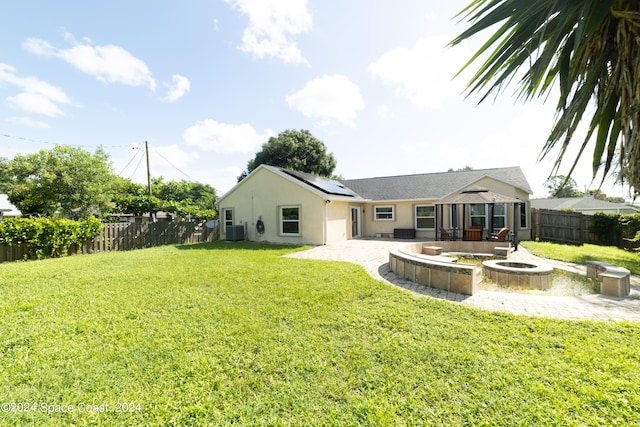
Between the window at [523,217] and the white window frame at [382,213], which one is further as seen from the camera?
the white window frame at [382,213]

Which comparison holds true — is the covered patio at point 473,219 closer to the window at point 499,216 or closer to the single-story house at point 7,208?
the window at point 499,216

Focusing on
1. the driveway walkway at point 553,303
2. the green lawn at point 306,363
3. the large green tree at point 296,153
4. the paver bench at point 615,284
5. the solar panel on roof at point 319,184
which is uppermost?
the large green tree at point 296,153

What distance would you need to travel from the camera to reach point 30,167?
64.1 ft

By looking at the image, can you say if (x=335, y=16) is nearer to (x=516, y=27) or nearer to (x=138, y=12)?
(x=138, y=12)

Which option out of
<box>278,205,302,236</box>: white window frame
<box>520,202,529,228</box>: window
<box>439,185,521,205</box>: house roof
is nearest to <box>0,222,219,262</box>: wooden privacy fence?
<box>278,205,302,236</box>: white window frame

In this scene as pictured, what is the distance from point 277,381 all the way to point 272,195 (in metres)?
12.7

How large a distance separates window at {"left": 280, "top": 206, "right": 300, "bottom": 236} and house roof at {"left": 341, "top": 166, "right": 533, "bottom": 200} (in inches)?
266

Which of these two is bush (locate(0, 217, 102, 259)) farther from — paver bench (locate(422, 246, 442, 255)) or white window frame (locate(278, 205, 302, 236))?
paver bench (locate(422, 246, 442, 255))

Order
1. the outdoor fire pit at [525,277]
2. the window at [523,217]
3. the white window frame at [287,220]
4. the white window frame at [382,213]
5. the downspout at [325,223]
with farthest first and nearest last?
the white window frame at [382,213]
the window at [523,217]
the white window frame at [287,220]
the downspout at [325,223]
the outdoor fire pit at [525,277]

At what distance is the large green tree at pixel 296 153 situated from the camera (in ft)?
97.2

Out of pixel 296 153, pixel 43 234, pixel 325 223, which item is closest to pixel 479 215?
pixel 325 223

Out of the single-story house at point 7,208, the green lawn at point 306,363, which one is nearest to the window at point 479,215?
the green lawn at point 306,363

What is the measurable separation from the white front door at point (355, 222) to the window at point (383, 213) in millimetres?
1424

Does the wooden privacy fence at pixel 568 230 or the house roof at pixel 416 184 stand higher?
the house roof at pixel 416 184
